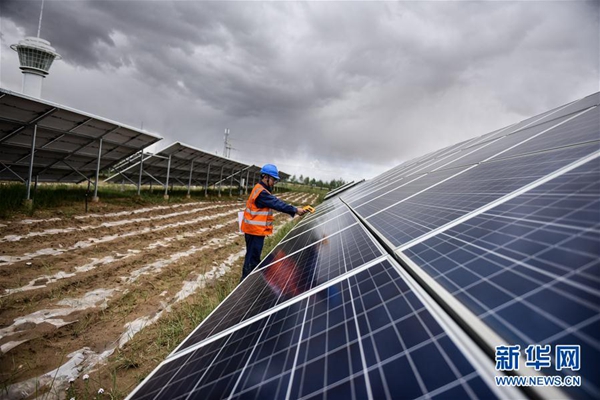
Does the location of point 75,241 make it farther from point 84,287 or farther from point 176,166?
point 176,166

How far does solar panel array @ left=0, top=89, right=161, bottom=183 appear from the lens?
9.77m

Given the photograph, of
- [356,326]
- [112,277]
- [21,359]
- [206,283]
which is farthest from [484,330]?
[112,277]

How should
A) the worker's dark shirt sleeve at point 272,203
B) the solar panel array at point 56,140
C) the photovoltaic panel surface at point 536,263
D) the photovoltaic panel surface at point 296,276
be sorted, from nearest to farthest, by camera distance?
the photovoltaic panel surface at point 536,263
the photovoltaic panel surface at point 296,276
the worker's dark shirt sleeve at point 272,203
the solar panel array at point 56,140

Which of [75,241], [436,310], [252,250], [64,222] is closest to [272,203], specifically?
[252,250]

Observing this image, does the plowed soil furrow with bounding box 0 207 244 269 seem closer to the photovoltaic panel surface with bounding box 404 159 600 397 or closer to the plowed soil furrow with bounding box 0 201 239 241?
the plowed soil furrow with bounding box 0 201 239 241

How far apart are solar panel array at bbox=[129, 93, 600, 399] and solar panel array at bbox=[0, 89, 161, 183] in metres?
11.6

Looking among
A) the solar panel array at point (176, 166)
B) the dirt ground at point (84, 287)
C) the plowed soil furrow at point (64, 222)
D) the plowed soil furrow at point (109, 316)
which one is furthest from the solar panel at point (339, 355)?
the solar panel array at point (176, 166)

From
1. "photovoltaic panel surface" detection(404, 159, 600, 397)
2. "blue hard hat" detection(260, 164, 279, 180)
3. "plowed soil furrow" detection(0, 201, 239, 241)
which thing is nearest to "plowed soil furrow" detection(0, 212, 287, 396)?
"blue hard hat" detection(260, 164, 279, 180)

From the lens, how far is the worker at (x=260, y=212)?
203 inches

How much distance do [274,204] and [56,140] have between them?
12.3m

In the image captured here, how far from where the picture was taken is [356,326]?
1.43 meters

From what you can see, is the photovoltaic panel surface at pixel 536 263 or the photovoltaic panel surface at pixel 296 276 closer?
the photovoltaic panel surface at pixel 536 263

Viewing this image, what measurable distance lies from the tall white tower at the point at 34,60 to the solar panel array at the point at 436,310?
88855mm

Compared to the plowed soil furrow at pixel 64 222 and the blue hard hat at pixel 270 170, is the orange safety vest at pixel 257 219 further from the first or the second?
the plowed soil furrow at pixel 64 222
